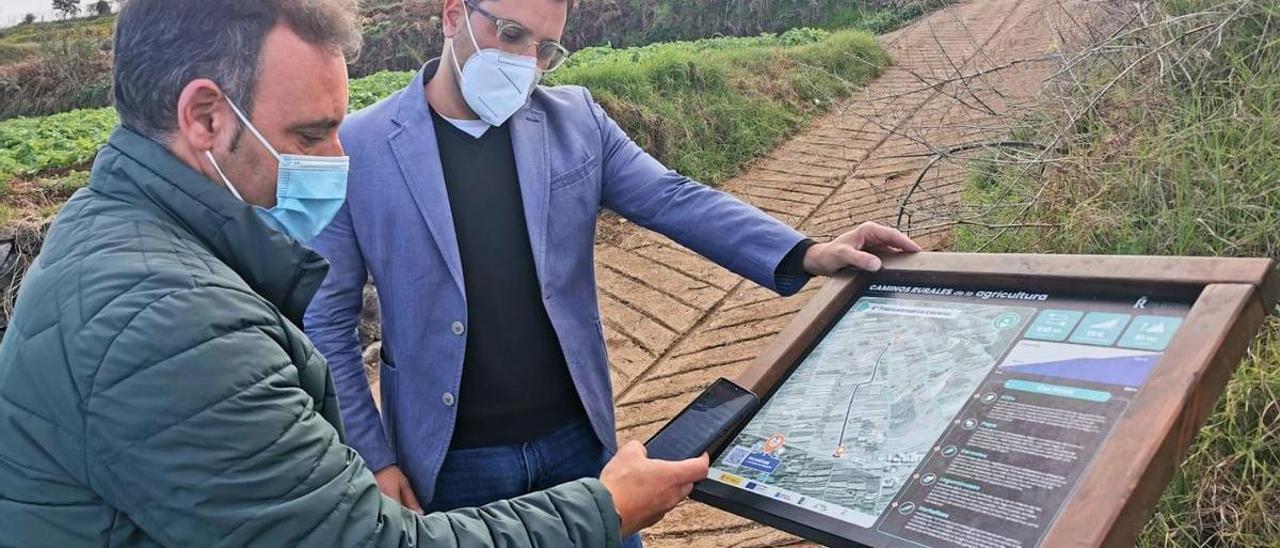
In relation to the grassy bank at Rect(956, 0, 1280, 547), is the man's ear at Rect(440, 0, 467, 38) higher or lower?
higher

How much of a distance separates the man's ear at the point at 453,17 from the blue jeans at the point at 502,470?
91cm

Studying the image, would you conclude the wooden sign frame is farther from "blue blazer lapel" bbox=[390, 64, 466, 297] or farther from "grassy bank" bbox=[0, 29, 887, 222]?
"grassy bank" bbox=[0, 29, 887, 222]

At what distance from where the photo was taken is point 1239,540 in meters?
2.16

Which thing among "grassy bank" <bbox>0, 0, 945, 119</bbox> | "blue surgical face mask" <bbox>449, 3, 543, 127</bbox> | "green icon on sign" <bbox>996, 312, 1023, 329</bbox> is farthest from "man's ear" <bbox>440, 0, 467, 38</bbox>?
"grassy bank" <bbox>0, 0, 945, 119</bbox>

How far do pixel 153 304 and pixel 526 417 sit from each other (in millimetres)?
952

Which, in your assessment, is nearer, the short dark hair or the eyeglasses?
the short dark hair

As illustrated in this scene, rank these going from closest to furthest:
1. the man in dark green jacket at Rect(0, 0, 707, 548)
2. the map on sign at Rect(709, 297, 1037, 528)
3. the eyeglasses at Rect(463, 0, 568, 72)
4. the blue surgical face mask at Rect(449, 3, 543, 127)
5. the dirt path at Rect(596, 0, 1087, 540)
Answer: the man in dark green jacket at Rect(0, 0, 707, 548) → the map on sign at Rect(709, 297, 1037, 528) → the blue surgical face mask at Rect(449, 3, 543, 127) → the eyeglasses at Rect(463, 0, 568, 72) → the dirt path at Rect(596, 0, 1087, 540)

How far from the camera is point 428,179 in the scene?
1881mm

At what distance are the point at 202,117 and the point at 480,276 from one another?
709mm

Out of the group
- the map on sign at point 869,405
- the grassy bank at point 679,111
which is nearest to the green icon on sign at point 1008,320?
the map on sign at point 869,405

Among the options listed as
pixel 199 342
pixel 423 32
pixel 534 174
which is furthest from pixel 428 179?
pixel 423 32

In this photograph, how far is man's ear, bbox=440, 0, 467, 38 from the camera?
2152mm

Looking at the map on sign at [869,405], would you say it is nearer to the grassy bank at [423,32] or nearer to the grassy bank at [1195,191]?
the grassy bank at [1195,191]

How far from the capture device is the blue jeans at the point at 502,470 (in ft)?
6.37
